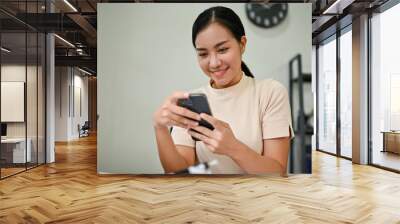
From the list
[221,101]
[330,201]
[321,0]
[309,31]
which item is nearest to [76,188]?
[221,101]

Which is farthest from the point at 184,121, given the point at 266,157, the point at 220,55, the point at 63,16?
the point at 63,16

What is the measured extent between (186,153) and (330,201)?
86.8 inches

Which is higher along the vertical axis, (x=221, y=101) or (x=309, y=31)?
(x=309, y=31)

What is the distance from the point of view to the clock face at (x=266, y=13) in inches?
244

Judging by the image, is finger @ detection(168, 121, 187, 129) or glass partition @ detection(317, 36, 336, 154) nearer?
finger @ detection(168, 121, 187, 129)

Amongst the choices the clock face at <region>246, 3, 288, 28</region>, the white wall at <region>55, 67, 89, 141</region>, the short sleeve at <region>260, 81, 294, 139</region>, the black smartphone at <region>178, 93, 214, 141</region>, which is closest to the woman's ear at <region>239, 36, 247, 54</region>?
the clock face at <region>246, 3, 288, 28</region>

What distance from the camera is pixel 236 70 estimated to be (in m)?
6.01

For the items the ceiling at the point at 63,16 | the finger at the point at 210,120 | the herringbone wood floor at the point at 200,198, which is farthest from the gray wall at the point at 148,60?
the ceiling at the point at 63,16

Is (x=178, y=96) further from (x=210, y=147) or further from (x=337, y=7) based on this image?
(x=337, y=7)

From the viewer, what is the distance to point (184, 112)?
596 cm

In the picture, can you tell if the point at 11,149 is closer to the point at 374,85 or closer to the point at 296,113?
the point at 296,113

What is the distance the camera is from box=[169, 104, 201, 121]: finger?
5887mm

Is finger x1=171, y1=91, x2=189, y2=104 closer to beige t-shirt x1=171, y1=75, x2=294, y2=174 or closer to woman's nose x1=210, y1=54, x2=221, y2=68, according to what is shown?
beige t-shirt x1=171, y1=75, x2=294, y2=174

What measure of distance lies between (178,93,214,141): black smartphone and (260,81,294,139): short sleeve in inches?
32.5
